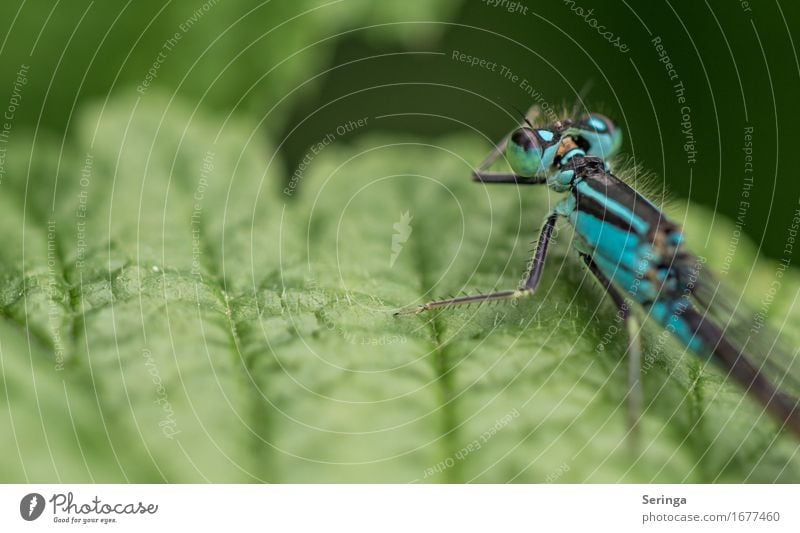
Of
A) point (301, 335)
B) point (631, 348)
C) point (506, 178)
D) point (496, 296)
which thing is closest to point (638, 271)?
point (631, 348)

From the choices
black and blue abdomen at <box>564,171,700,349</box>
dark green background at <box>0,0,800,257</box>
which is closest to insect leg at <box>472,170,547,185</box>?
black and blue abdomen at <box>564,171,700,349</box>

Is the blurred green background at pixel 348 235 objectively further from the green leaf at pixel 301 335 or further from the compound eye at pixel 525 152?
Result: the compound eye at pixel 525 152

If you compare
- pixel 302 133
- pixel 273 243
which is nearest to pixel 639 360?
pixel 273 243

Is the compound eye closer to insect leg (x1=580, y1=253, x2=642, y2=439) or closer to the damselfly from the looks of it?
the damselfly

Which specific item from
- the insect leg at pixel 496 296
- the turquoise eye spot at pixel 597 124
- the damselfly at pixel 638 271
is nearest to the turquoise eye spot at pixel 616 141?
the turquoise eye spot at pixel 597 124

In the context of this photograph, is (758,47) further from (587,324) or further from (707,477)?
(707,477)

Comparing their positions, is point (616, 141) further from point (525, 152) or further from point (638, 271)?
point (638, 271)
